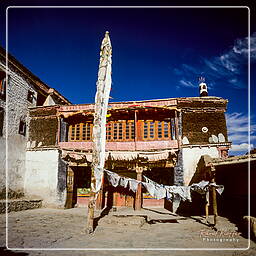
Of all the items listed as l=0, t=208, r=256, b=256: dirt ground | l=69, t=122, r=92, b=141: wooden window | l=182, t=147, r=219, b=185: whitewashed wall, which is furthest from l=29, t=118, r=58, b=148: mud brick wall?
l=182, t=147, r=219, b=185: whitewashed wall

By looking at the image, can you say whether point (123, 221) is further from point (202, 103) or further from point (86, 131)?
point (202, 103)

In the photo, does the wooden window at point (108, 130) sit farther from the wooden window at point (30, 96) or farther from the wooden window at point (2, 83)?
the wooden window at point (2, 83)

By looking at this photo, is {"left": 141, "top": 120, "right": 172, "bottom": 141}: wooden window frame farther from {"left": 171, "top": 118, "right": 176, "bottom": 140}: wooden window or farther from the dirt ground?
the dirt ground

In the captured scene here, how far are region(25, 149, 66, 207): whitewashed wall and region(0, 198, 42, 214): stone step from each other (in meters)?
0.57

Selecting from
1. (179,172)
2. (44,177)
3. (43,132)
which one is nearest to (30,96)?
(43,132)

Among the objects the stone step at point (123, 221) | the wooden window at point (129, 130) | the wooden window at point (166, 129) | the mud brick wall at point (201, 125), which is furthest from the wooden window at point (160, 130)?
the stone step at point (123, 221)

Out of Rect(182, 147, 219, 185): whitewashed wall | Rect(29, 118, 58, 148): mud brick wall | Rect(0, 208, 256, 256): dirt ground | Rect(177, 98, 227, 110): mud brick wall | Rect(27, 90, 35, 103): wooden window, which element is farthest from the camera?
Rect(27, 90, 35, 103): wooden window

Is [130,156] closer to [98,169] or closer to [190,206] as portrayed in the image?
[190,206]

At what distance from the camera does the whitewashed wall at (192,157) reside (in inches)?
552

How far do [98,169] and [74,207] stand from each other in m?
10.0

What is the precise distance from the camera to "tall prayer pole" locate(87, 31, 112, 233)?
312 inches

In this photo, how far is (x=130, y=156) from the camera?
14.7m

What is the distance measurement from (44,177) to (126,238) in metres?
10.1

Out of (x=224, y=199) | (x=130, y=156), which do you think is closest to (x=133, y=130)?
(x=130, y=156)
